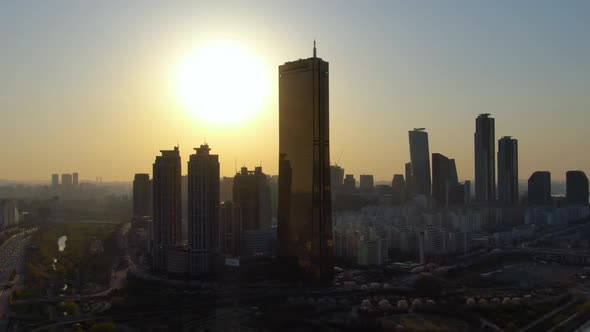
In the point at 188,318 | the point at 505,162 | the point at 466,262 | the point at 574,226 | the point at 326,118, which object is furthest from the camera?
the point at 505,162

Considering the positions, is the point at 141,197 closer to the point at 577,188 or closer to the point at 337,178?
the point at 337,178

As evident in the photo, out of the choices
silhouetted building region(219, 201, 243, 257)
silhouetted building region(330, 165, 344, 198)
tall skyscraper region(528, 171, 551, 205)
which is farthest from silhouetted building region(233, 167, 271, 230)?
tall skyscraper region(528, 171, 551, 205)

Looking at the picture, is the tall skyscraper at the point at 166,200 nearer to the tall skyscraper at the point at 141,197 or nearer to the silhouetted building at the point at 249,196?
the silhouetted building at the point at 249,196

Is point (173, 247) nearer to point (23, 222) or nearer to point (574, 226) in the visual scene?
point (23, 222)

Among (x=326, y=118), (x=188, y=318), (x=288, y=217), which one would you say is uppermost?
(x=326, y=118)

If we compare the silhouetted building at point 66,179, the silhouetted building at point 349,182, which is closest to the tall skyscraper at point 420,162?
the silhouetted building at point 349,182

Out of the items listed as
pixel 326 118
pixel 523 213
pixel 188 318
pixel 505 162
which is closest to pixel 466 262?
pixel 326 118

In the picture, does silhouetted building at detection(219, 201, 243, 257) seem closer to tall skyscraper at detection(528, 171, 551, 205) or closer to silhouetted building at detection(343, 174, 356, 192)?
silhouetted building at detection(343, 174, 356, 192)
